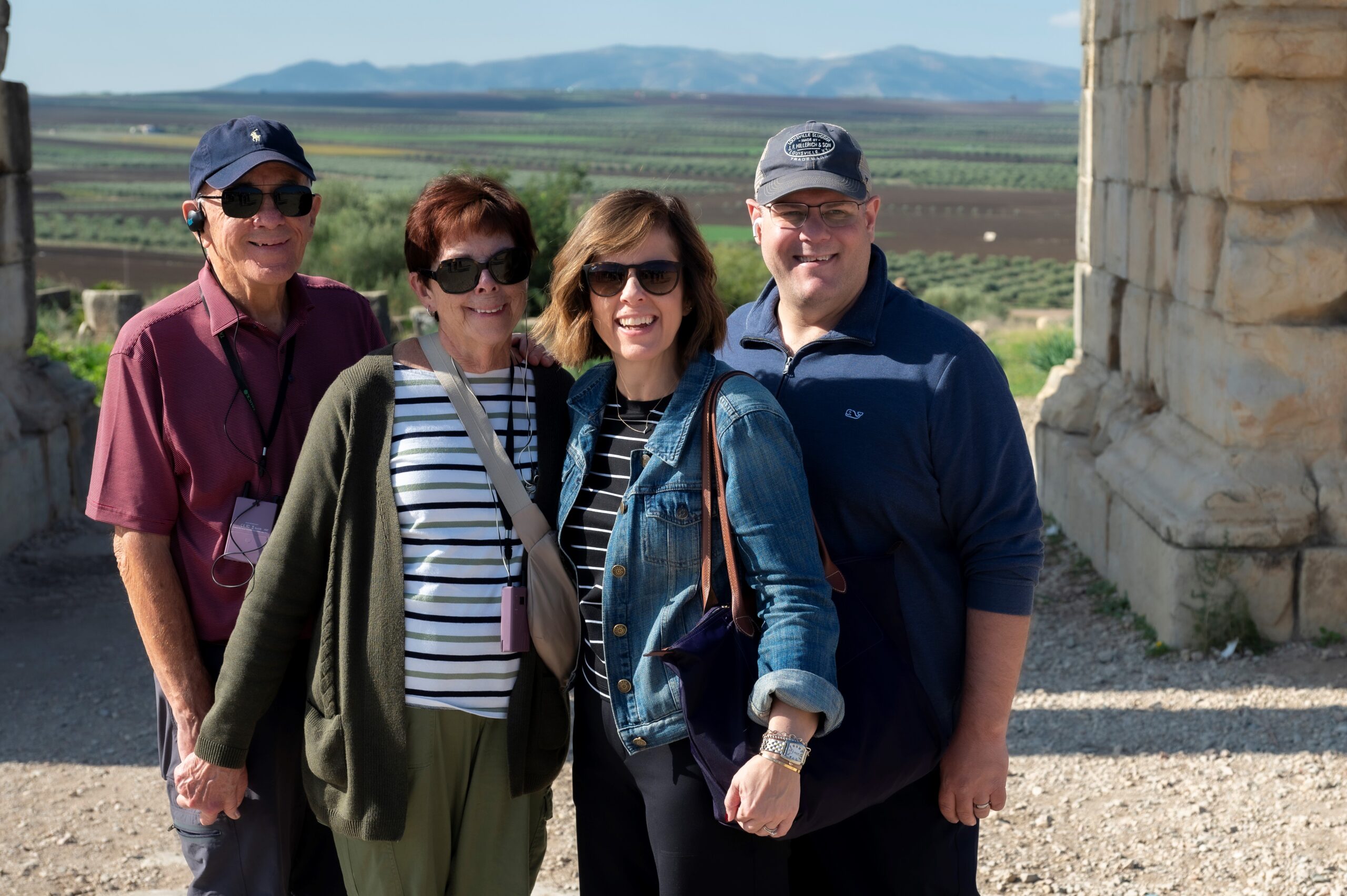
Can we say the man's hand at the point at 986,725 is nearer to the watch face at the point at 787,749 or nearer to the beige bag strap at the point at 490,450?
the watch face at the point at 787,749

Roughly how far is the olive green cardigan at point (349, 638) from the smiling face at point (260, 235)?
1.38ft

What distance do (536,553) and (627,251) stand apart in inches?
25.4

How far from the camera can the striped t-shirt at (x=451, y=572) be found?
2732 millimetres

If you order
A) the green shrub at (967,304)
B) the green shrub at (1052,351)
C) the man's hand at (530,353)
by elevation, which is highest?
the man's hand at (530,353)

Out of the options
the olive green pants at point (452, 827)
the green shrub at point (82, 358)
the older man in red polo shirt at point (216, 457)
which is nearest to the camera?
the olive green pants at point (452, 827)

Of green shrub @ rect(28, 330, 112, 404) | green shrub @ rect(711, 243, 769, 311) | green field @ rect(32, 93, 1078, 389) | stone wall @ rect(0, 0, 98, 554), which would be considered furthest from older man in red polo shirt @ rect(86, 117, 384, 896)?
green shrub @ rect(711, 243, 769, 311)

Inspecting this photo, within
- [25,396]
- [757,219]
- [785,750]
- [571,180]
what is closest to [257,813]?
[785,750]

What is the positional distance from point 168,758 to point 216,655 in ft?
0.93

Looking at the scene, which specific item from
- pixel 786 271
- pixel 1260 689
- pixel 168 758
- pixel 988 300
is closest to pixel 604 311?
pixel 786 271

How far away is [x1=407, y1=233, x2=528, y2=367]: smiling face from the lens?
111 inches

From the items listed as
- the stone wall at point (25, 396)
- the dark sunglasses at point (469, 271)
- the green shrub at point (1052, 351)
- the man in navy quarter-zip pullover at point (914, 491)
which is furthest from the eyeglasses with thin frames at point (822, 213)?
the green shrub at point (1052, 351)

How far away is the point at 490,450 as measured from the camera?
2781 mm

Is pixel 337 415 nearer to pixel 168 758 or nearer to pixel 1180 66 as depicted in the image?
pixel 168 758

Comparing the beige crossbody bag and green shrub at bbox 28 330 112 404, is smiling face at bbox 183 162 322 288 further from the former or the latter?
green shrub at bbox 28 330 112 404
